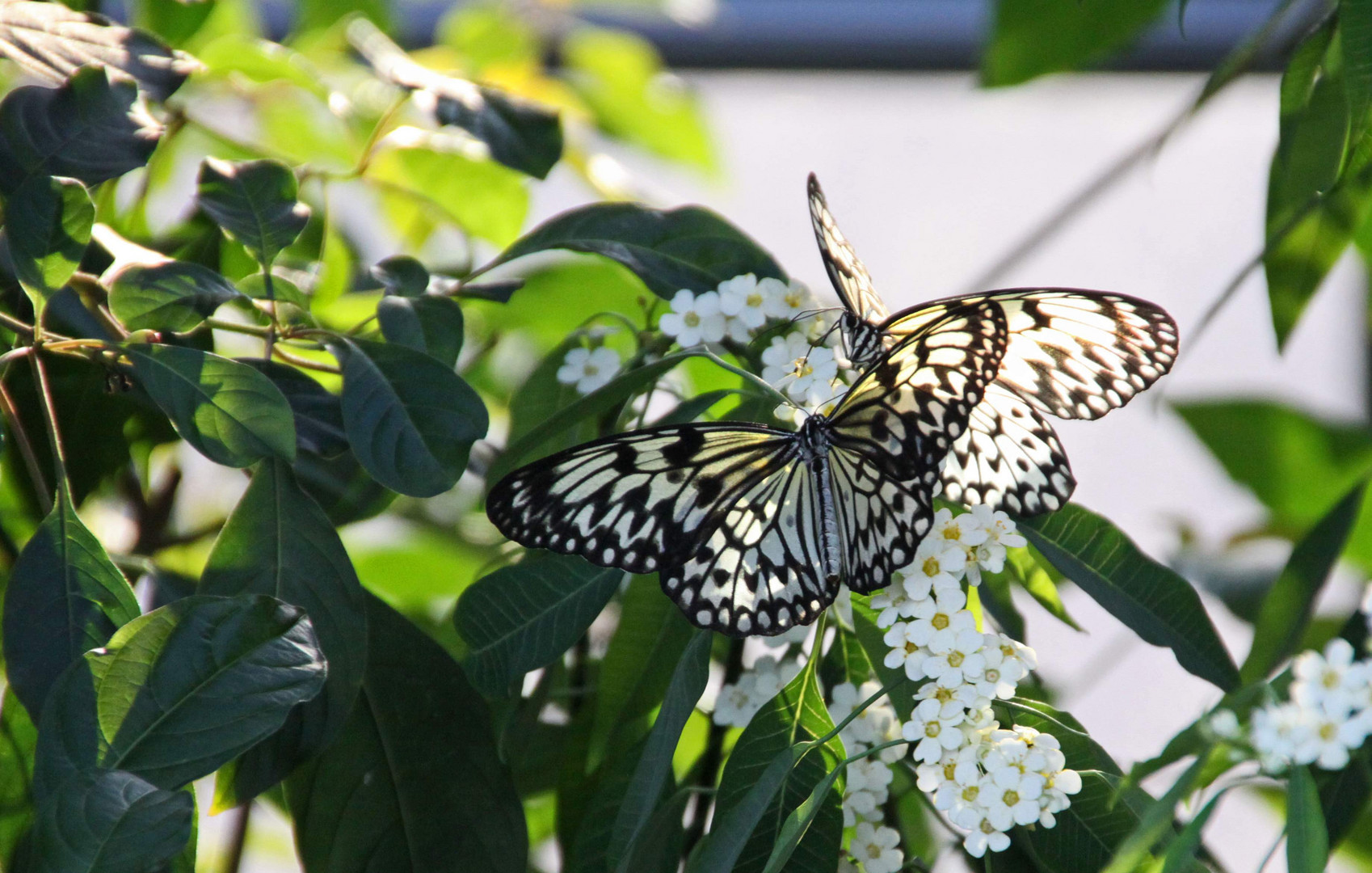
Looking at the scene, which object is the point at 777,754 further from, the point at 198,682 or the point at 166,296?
the point at 166,296

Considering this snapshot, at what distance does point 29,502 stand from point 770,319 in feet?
1.96

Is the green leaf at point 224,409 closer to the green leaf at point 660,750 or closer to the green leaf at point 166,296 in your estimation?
the green leaf at point 166,296

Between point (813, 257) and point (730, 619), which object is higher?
point (730, 619)

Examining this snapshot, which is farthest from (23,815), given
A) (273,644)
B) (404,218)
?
(404,218)

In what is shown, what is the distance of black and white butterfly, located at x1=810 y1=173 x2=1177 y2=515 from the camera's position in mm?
721

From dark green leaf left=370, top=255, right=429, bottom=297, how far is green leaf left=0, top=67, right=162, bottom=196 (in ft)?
0.55

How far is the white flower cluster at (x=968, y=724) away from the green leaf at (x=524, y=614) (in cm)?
19

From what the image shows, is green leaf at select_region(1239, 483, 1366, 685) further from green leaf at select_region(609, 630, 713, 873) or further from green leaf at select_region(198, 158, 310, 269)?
green leaf at select_region(198, 158, 310, 269)

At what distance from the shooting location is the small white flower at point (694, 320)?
81 centimetres

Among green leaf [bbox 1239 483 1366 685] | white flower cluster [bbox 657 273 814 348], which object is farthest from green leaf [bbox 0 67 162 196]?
green leaf [bbox 1239 483 1366 685]

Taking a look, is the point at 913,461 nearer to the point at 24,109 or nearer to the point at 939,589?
the point at 939,589

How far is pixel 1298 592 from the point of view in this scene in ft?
2.71

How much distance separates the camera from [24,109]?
749 mm

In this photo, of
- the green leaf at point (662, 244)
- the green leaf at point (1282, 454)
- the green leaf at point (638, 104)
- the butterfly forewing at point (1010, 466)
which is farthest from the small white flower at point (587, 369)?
the green leaf at point (1282, 454)
